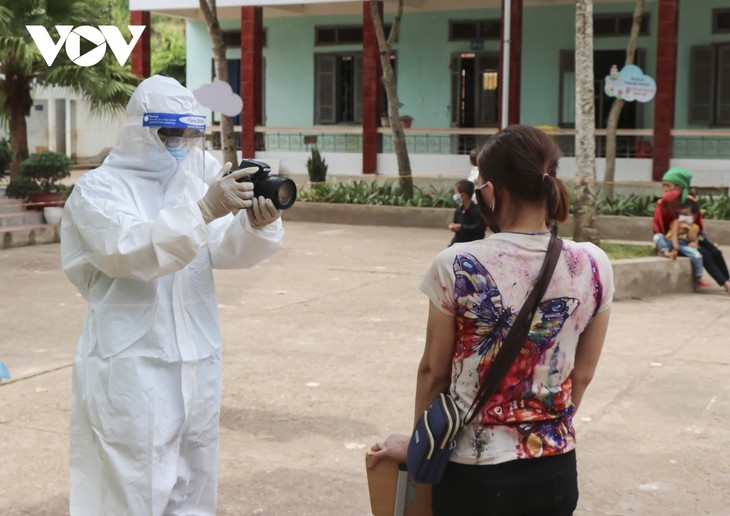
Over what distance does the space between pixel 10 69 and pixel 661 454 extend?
1167 centimetres

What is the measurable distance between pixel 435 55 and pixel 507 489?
63.4ft

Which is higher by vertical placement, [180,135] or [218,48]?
[218,48]

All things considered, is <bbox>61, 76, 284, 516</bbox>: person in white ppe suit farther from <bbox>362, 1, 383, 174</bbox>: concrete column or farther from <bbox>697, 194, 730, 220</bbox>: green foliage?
<bbox>362, 1, 383, 174</bbox>: concrete column

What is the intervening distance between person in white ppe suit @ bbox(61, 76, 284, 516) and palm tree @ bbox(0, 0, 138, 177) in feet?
36.9

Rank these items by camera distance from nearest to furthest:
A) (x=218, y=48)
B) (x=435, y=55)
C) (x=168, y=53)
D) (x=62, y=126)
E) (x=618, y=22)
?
(x=218, y=48) < (x=618, y=22) < (x=435, y=55) < (x=62, y=126) < (x=168, y=53)

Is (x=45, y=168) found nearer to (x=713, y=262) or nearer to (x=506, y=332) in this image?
(x=713, y=262)

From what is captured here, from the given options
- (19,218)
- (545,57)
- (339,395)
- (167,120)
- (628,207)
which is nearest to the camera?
(167,120)

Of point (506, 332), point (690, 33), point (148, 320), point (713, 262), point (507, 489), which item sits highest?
point (690, 33)

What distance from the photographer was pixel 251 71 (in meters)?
20.8

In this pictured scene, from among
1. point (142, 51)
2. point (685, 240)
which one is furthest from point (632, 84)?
point (142, 51)

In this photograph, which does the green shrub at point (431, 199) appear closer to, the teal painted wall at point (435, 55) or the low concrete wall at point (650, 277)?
the teal painted wall at point (435, 55)

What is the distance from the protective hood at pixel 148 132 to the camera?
10.9 ft

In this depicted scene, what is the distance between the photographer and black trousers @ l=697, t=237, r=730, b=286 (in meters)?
10.5

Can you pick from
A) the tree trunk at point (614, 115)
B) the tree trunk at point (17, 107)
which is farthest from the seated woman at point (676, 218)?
the tree trunk at point (17, 107)
